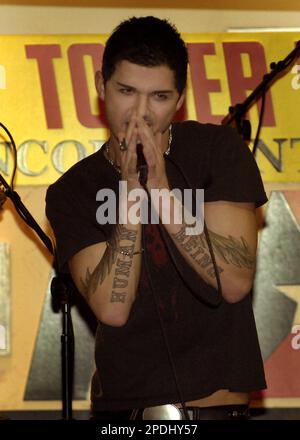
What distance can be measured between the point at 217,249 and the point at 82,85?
176 centimetres

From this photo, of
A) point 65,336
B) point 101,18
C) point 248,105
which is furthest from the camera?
point 101,18

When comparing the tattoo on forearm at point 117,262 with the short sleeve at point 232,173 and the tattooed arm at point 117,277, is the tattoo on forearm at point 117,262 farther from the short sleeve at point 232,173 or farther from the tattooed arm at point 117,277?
the short sleeve at point 232,173

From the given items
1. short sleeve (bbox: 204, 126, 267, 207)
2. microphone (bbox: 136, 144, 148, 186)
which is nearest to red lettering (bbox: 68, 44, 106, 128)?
short sleeve (bbox: 204, 126, 267, 207)

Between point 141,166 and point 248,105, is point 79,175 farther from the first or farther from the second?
point 248,105

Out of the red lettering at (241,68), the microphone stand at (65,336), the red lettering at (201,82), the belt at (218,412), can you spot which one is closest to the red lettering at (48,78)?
the red lettering at (201,82)

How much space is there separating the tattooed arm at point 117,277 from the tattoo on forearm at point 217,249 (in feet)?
0.46

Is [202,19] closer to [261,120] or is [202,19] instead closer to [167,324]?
[261,120]

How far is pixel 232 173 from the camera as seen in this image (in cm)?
244

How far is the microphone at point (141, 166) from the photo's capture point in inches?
86.8

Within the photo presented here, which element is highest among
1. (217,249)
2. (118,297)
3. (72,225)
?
(72,225)

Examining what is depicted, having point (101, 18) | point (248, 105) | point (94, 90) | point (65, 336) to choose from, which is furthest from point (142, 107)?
point (101, 18)

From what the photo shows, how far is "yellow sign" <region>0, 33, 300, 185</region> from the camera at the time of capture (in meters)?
3.87

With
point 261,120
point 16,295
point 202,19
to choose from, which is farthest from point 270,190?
Answer: point 16,295

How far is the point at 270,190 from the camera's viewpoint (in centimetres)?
386
